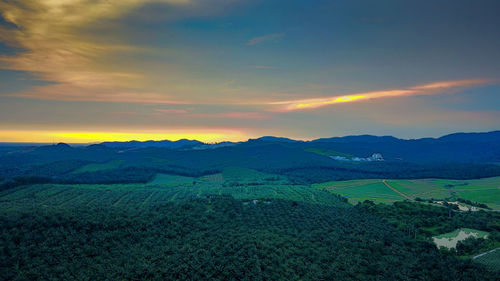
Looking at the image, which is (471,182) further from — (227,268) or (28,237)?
(28,237)

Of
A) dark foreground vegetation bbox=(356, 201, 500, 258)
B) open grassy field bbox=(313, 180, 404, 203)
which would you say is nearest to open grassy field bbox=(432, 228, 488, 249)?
dark foreground vegetation bbox=(356, 201, 500, 258)

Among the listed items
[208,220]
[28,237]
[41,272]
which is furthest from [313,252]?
[28,237]

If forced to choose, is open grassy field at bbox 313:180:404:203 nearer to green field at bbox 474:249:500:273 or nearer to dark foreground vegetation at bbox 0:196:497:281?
dark foreground vegetation at bbox 0:196:497:281

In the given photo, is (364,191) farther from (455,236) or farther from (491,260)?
(491,260)

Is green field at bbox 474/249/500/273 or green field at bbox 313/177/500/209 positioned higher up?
green field at bbox 313/177/500/209

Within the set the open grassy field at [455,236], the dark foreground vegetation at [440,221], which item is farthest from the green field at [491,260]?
the open grassy field at [455,236]

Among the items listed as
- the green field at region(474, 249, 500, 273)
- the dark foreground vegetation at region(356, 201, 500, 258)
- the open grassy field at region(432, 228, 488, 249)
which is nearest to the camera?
the green field at region(474, 249, 500, 273)
